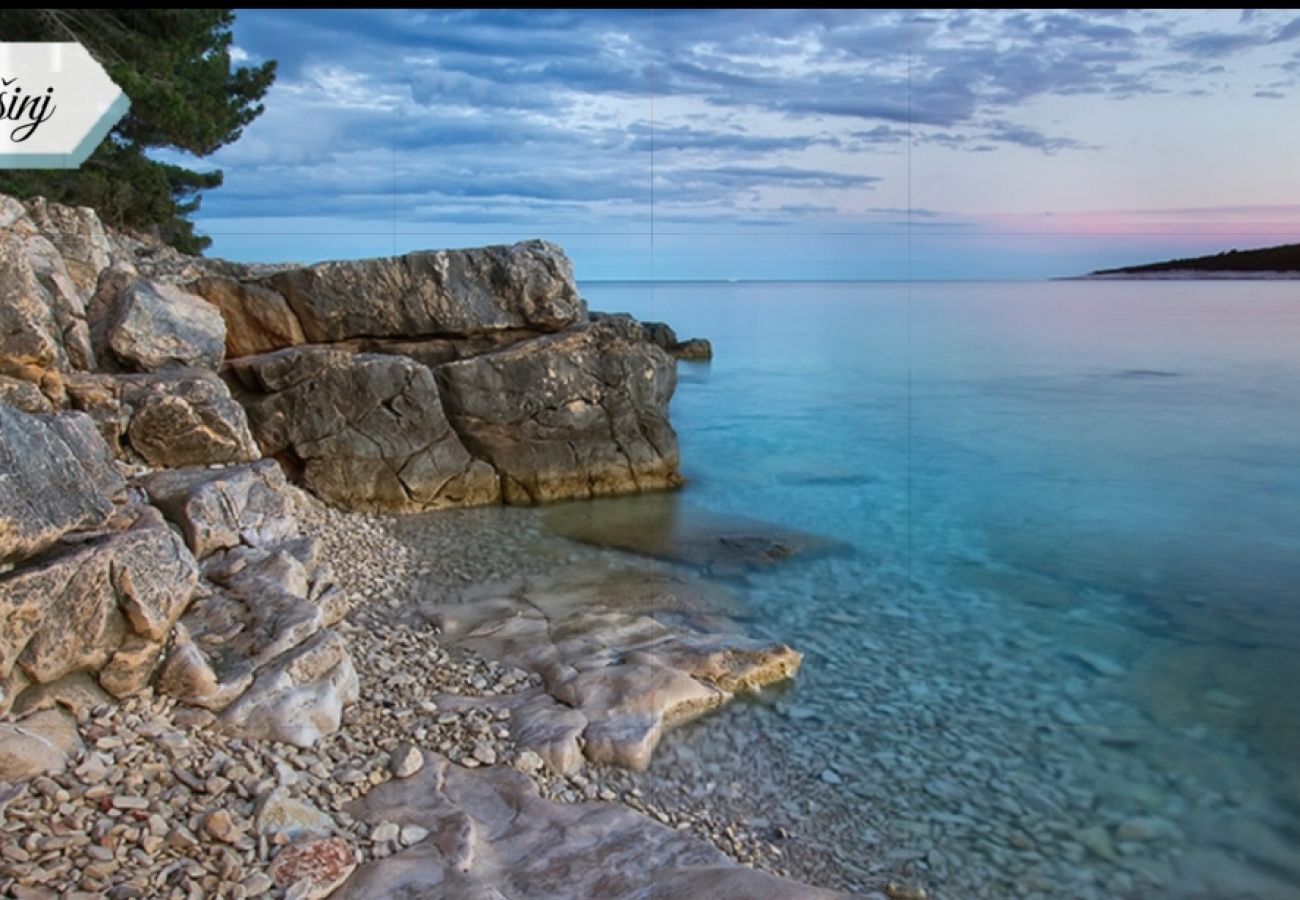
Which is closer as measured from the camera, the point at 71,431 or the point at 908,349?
the point at 71,431

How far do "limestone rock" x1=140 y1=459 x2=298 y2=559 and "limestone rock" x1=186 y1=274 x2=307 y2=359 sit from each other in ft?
12.8

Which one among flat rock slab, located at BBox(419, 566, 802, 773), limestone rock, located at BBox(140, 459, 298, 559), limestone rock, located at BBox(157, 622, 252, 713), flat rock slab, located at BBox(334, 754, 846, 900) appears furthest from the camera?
limestone rock, located at BBox(140, 459, 298, 559)

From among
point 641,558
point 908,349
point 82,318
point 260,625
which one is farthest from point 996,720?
point 908,349

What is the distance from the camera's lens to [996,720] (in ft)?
19.5

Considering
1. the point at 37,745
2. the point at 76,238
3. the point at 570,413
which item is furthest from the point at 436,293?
the point at 37,745

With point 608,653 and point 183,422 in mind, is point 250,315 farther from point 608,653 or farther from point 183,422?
point 608,653

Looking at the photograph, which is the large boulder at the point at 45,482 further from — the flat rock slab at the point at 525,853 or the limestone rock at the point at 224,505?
the flat rock slab at the point at 525,853

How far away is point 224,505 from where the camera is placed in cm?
650

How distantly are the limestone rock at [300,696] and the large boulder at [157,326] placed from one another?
422cm

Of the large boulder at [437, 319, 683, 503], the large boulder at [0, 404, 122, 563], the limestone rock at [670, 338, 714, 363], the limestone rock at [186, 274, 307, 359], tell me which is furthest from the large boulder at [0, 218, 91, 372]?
the limestone rock at [670, 338, 714, 363]

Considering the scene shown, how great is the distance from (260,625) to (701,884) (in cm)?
291

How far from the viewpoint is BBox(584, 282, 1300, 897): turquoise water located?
15.7 feet

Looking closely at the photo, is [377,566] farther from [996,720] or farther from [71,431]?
[996,720]

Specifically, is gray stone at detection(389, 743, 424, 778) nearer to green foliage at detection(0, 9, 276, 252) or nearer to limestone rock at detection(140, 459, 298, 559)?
limestone rock at detection(140, 459, 298, 559)
